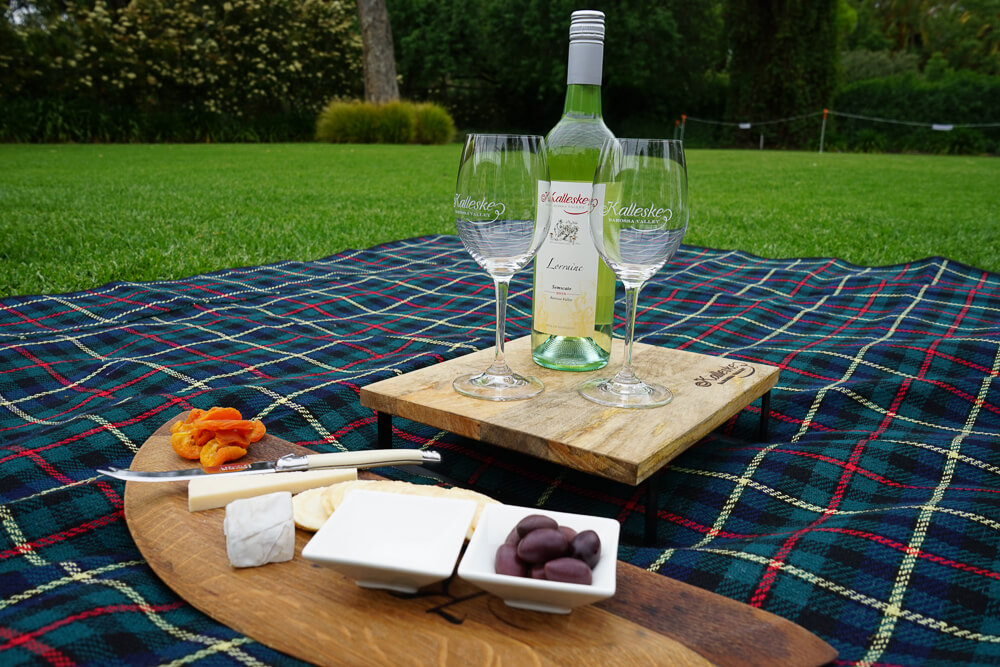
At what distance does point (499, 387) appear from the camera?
142 cm

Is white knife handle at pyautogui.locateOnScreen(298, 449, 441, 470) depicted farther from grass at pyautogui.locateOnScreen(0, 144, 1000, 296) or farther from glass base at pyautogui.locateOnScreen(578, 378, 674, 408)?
grass at pyautogui.locateOnScreen(0, 144, 1000, 296)

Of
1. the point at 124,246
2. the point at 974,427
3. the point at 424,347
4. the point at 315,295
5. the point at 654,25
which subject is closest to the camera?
the point at 974,427

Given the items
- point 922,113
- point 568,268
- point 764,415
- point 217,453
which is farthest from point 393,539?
point 922,113

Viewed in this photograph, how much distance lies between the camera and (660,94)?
22.7 meters

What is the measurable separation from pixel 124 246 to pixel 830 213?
481 cm

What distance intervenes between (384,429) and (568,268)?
0.48 m

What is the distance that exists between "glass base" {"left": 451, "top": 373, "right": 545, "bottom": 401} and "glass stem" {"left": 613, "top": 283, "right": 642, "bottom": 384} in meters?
0.15

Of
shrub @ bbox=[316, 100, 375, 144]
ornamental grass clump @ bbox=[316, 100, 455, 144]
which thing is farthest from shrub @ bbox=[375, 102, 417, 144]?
shrub @ bbox=[316, 100, 375, 144]

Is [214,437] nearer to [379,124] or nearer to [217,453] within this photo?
[217,453]

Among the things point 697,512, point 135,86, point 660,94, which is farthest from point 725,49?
point 697,512

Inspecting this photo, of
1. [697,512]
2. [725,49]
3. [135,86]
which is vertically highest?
[725,49]

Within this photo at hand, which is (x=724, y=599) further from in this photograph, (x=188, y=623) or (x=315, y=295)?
(x=315, y=295)

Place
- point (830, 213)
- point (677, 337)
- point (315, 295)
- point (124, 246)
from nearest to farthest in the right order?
1. point (677, 337)
2. point (315, 295)
3. point (124, 246)
4. point (830, 213)

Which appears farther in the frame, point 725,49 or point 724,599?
point 725,49
